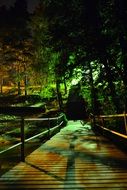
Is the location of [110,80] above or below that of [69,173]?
above

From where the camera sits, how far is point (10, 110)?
4625 cm

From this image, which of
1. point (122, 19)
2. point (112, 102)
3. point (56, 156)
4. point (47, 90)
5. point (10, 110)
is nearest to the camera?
point (56, 156)

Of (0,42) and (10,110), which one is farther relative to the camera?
(0,42)

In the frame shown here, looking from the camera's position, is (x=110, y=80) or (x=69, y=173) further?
(x=110, y=80)

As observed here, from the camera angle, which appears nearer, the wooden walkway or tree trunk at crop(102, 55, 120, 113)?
the wooden walkway

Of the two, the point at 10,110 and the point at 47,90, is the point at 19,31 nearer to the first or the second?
the point at 10,110

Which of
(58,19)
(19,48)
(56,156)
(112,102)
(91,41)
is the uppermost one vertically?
(19,48)

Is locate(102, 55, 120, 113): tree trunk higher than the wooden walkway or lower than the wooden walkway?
higher

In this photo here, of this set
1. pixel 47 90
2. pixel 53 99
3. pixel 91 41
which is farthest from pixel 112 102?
pixel 53 99

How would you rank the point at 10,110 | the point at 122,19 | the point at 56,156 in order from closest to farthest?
the point at 56,156 < the point at 122,19 < the point at 10,110

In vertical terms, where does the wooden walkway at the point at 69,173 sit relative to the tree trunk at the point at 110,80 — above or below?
below

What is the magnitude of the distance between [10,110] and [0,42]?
15.8 meters

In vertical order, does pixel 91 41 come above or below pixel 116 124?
above

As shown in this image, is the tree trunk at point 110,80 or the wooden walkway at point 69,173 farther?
the tree trunk at point 110,80
